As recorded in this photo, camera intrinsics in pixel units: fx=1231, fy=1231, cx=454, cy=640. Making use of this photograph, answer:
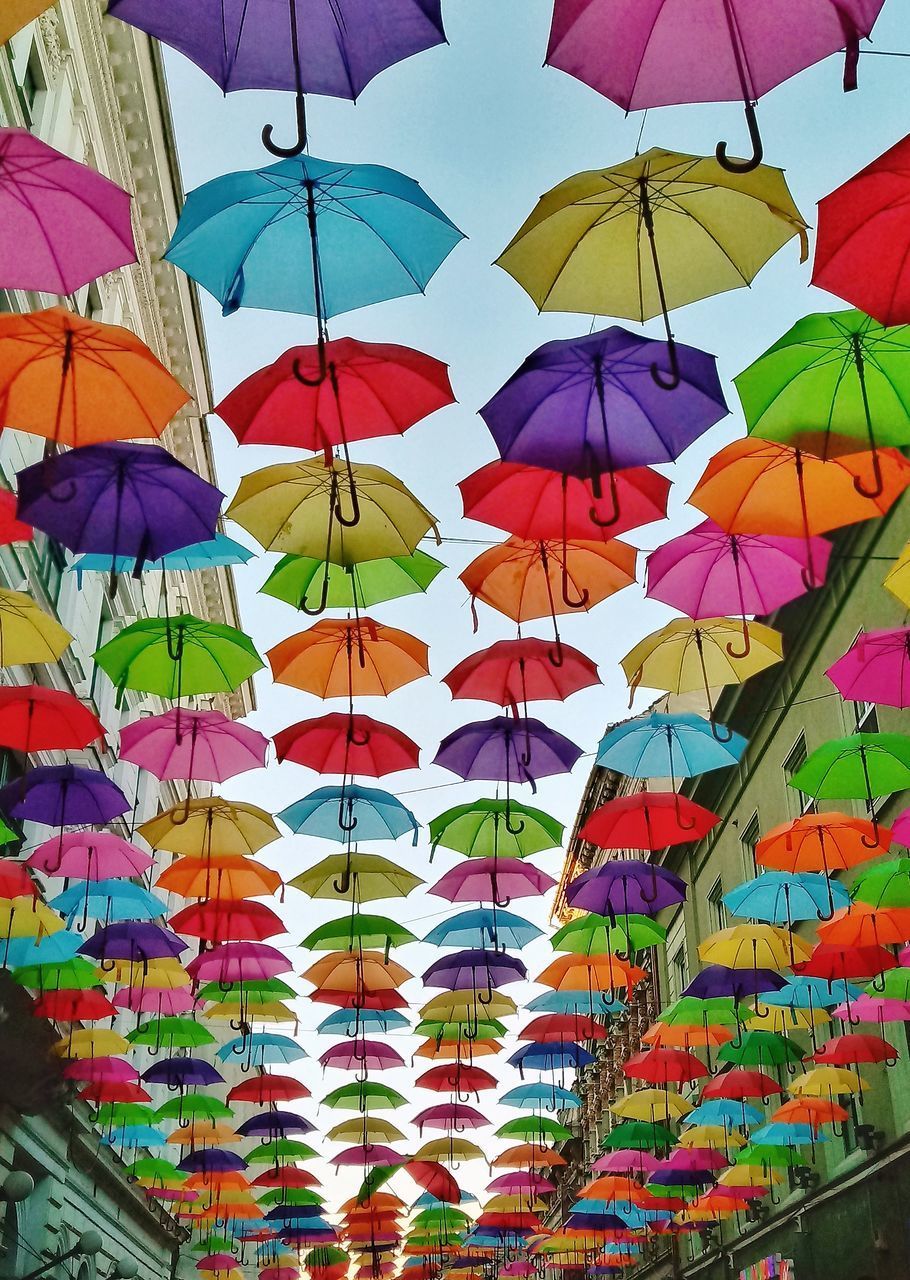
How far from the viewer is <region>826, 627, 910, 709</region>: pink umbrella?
1037cm

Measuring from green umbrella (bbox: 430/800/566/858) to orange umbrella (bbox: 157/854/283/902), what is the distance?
1977 mm

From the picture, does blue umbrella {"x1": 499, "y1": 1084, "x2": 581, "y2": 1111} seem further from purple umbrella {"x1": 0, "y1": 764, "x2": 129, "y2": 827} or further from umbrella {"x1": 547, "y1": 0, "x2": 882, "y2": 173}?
umbrella {"x1": 547, "y1": 0, "x2": 882, "y2": 173}

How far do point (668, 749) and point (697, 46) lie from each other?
8.08 m

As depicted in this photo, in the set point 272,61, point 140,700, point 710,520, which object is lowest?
point 710,520

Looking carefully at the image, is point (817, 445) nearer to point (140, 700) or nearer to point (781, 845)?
point (781, 845)

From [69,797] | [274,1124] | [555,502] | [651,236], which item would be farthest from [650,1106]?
[651,236]

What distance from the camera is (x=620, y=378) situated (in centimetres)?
777

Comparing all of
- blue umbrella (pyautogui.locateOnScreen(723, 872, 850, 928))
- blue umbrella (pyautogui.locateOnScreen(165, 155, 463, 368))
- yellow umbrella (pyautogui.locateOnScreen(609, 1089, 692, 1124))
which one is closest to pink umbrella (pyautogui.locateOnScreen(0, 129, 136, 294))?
blue umbrella (pyautogui.locateOnScreen(165, 155, 463, 368))

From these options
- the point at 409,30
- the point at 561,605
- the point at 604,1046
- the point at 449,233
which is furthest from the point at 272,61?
the point at 604,1046

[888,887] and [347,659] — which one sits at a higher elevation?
[347,659]

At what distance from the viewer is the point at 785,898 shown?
1406 centimetres

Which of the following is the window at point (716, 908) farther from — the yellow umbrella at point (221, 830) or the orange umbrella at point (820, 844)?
the yellow umbrella at point (221, 830)

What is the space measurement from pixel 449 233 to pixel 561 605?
134 inches

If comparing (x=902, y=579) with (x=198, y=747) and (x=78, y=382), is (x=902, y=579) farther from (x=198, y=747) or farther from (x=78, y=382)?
(x=198, y=747)
